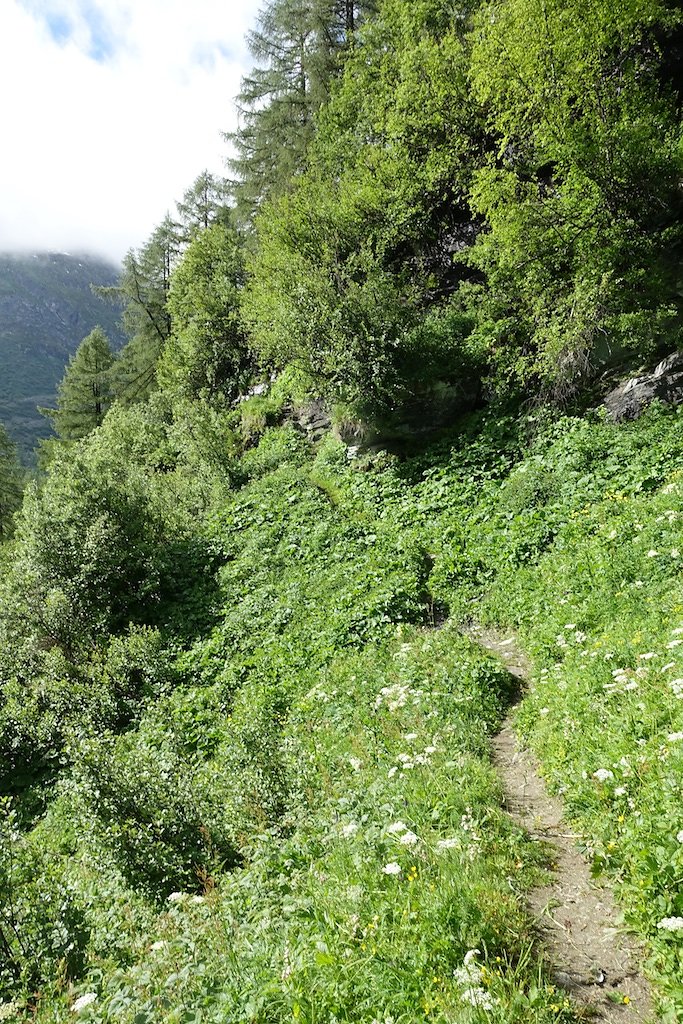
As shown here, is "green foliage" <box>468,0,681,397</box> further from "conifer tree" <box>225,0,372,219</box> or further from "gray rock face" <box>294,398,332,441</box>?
"conifer tree" <box>225,0,372,219</box>

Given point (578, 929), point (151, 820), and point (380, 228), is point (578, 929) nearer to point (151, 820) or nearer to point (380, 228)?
point (151, 820)

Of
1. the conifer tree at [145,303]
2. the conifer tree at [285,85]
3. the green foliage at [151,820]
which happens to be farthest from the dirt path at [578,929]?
the conifer tree at [145,303]

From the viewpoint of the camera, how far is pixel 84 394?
4519 centimetres

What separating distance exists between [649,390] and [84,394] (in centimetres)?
4217

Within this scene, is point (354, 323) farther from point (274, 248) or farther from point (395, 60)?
point (395, 60)

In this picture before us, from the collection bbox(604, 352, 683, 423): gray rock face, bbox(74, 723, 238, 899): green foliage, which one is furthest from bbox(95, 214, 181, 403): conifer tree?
bbox(74, 723, 238, 899): green foliage

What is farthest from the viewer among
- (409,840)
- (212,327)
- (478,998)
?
(212,327)

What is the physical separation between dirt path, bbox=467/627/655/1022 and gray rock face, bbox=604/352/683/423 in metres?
11.8

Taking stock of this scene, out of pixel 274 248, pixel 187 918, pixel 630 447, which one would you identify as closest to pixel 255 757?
pixel 187 918

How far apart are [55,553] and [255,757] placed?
36.9 ft

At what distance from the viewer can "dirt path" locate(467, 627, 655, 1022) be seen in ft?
11.2

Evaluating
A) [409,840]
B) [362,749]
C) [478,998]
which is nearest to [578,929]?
[478,998]

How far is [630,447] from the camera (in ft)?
45.0

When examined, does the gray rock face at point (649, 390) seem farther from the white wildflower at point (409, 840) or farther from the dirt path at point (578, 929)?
the white wildflower at point (409, 840)
